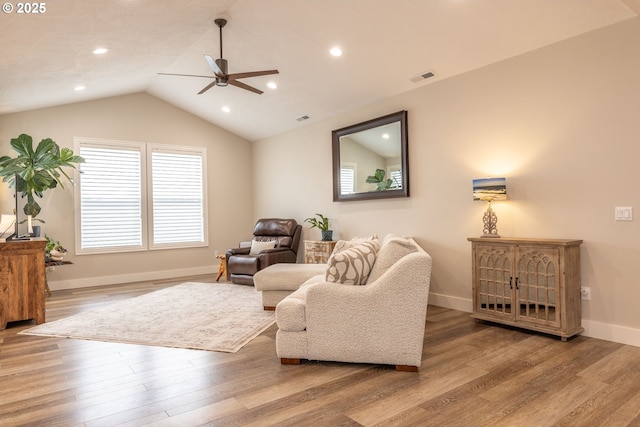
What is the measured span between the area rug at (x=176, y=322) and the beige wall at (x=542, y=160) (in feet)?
7.36

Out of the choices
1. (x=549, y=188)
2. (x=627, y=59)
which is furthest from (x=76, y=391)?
(x=627, y=59)

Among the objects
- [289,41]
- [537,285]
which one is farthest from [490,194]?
[289,41]

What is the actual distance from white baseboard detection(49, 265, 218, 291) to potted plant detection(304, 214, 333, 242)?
8.38 ft

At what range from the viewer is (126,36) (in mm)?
4238

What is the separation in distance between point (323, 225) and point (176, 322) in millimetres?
2904

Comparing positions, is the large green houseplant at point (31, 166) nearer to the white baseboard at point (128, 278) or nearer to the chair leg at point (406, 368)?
the white baseboard at point (128, 278)

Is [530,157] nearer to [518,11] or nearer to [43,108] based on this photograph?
[518,11]

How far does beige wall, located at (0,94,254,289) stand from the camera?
6.32 m

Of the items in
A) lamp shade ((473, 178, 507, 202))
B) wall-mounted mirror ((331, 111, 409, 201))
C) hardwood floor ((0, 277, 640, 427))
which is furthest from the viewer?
wall-mounted mirror ((331, 111, 409, 201))

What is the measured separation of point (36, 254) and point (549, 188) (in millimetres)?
5380

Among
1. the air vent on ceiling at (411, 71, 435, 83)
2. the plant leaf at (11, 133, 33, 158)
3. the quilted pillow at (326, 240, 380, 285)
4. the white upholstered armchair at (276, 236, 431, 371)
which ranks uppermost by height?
the air vent on ceiling at (411, 71, 435, 83)

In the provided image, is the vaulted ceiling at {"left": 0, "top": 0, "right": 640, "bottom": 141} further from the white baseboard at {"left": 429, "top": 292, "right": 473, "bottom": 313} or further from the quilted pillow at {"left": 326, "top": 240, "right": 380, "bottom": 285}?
the white baseboard at {"left": 429, "top": 292, "right": 473, "bottom": 313}

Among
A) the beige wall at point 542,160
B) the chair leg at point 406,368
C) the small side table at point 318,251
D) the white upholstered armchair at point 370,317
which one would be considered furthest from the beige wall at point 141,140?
the chair leg at point 406,368

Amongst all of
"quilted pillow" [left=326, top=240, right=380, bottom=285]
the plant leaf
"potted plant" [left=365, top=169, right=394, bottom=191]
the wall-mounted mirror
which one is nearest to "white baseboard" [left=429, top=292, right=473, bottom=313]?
the wall-mounted mirror
